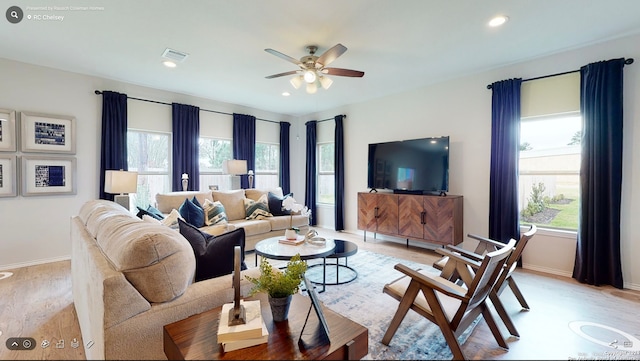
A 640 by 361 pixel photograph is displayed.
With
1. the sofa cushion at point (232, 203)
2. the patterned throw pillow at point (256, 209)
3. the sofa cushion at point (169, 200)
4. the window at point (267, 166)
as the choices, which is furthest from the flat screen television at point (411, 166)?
the sofa cushion at point (169, 200)

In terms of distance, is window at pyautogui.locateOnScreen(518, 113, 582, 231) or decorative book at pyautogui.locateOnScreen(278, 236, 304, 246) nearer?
decorative book at pyautogui.locateOnScreen(278, 236, 304, 246)

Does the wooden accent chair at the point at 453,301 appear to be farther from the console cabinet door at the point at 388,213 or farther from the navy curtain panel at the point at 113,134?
the navy curtain panel at the point at 113,134

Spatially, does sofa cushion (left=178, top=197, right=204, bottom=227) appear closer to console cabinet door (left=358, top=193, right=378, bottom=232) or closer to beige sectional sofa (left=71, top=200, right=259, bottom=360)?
beige sectional sofa (left=71, top=200, right=259, bottom=360)

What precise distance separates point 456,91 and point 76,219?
4876mm

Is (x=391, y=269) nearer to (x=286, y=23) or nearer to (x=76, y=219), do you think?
(x=286, y=23)

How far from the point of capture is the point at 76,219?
2.49 m

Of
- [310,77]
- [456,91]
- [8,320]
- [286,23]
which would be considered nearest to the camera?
[8,320]

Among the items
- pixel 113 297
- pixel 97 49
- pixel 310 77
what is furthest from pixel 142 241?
pixel 97 49

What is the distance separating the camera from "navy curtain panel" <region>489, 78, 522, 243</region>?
3.52 metres

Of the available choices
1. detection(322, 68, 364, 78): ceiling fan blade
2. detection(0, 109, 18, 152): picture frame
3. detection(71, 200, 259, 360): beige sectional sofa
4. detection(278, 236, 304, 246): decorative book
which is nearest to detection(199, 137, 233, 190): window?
detection(0, 109, 18, 152): picture frame

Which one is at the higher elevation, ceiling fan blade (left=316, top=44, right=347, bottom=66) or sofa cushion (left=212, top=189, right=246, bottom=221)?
ceiling fan blade (left=316, top=44, right=347, bottom=66)

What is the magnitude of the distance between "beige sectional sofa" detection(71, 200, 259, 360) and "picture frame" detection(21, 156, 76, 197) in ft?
10.9

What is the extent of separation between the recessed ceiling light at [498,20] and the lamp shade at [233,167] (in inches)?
165

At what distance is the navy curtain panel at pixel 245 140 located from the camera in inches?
221
